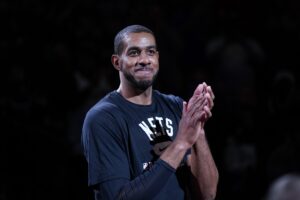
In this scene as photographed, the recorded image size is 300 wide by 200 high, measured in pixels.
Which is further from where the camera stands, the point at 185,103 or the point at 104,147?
the point at 185,103

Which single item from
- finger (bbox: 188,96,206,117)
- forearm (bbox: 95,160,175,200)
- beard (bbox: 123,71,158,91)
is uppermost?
beard (bbox: 123,71,158,91)

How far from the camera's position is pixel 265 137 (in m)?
5.79

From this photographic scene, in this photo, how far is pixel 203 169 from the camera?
11.8ft

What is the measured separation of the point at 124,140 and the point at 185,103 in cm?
38

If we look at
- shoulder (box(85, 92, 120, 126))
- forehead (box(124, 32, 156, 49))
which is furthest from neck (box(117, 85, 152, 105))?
forehead (box(124, 32, 156, 49))

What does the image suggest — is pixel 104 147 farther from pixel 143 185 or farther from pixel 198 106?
pixel 198 106

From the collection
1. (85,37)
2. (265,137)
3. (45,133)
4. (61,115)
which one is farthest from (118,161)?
(85,37)

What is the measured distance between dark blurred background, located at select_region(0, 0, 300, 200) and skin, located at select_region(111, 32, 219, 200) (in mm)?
1864

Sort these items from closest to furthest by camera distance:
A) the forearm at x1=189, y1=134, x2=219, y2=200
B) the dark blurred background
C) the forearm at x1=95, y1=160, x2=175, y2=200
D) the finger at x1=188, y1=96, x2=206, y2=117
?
the forearm at x1=95, y1=160, x2=175, y2=200 → the finger at x1=188, y1=96, x2=206, y2=117 → the forearm at x1=189, y1=134, x2=219, y2=200 → the dark blurred background

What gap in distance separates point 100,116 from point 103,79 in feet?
11.7

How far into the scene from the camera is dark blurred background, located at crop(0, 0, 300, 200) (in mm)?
6055

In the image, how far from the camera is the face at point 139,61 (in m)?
3.63

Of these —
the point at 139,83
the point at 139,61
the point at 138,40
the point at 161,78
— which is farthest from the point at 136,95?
the point at 161,78

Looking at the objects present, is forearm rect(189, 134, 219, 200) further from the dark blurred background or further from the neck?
the dark blurred background
